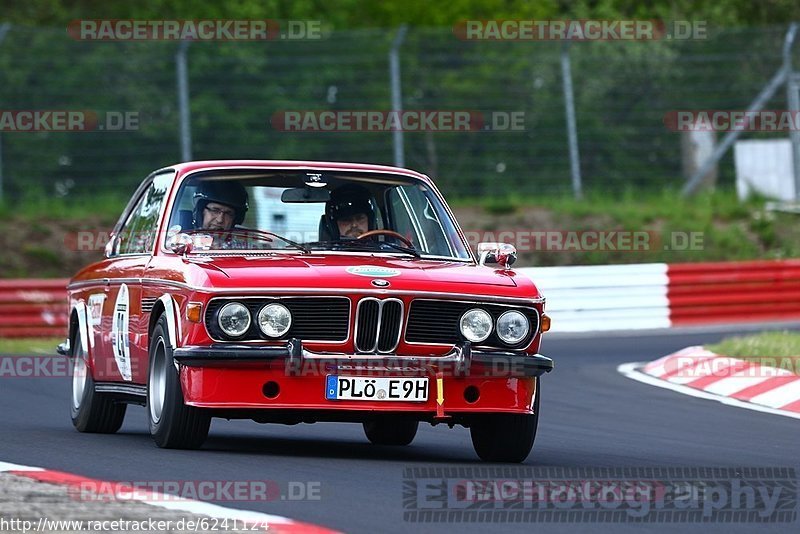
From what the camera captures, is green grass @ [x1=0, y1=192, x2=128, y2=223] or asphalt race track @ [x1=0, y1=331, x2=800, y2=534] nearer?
asphalt race track @ [x1=0, y1=331, x2=800, y2=534]

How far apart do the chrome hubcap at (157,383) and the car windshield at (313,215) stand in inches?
25.2

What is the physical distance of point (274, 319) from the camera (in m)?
8.13

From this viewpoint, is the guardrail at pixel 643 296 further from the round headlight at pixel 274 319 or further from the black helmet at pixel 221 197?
the round headlight at pixel 274 319

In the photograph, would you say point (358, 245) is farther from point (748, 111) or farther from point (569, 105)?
point (748, 111)

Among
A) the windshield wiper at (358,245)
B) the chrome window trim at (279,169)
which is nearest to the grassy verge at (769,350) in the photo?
the chrome window trim at (279,169)

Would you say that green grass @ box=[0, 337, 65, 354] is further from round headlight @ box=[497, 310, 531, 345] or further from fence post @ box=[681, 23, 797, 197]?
fence post @ box=[681, 23, 797, 197]

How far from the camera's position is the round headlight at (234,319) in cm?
812

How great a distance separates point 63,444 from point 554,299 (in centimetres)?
1256

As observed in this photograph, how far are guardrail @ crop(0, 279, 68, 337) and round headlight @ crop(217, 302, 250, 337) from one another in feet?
38.9

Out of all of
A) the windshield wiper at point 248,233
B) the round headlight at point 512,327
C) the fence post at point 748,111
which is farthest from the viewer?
the fence post at point 748,111

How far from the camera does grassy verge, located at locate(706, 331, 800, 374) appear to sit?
45.9 feet

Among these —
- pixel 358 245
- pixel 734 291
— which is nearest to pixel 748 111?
pixel 734 291

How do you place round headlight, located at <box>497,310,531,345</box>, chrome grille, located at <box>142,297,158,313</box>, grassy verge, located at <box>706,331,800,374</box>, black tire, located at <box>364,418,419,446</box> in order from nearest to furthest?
round headlight, located at <box>497,310,531,345</box> < chrome grille, located at <box>142,297,158,313</box> < black tire, located at <box>364,418,419,446</box> < grassy verge, located at <box>706,331,800,374</box>

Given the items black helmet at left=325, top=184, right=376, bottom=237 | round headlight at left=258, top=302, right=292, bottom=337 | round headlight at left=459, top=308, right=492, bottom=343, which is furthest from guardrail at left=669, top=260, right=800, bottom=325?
round headlight at left=258, top=302, right=292, bottom=337
